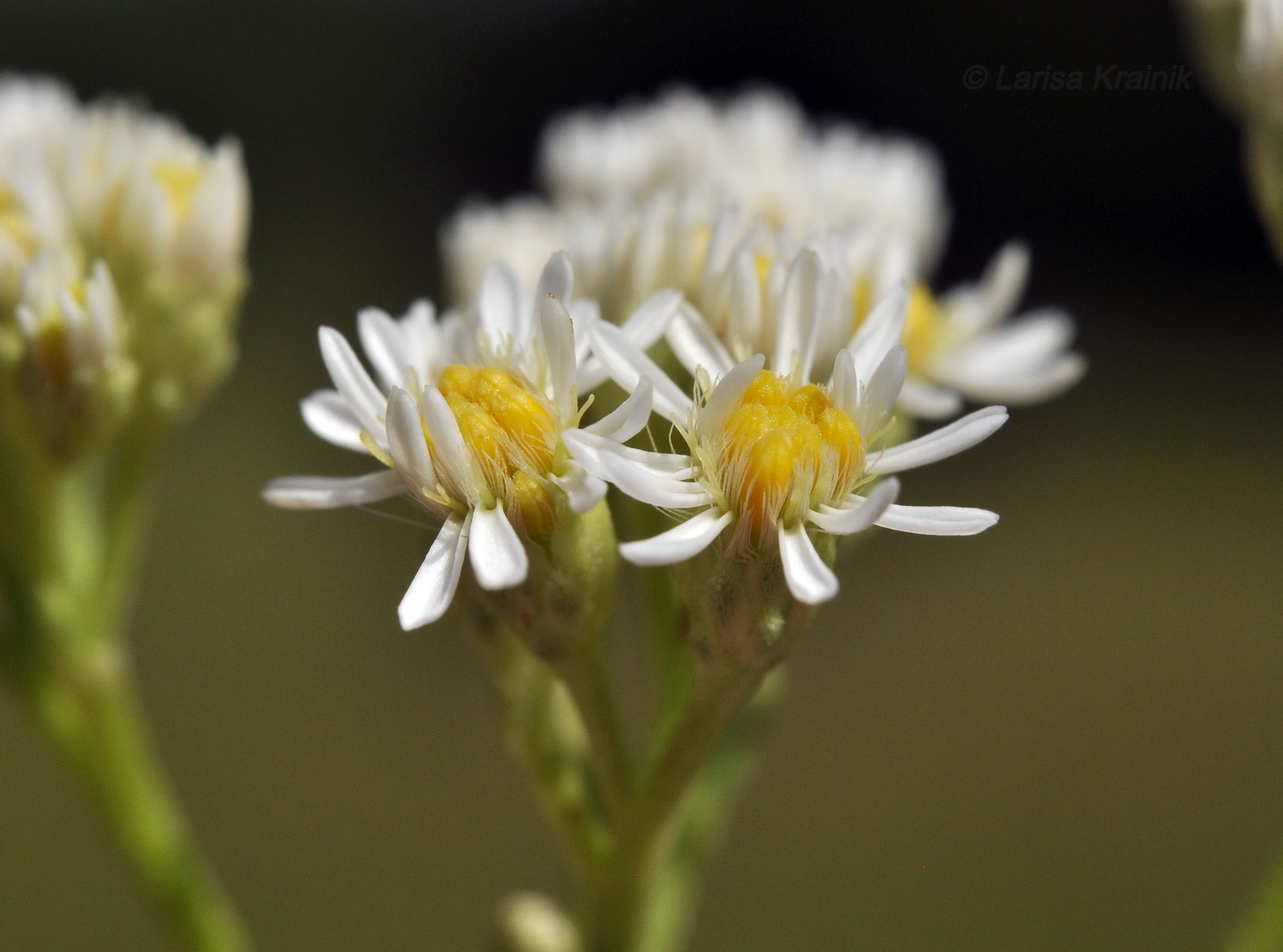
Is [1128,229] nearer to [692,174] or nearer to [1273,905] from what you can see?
[692,174]

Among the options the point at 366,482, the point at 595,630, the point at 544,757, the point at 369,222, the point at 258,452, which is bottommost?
the point at 544,757

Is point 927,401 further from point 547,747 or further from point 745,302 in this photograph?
point 547,747

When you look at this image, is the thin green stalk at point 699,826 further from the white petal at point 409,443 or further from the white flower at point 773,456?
the white petal at point 409,443

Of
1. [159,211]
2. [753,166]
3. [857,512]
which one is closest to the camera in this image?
[857,512]

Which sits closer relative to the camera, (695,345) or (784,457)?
(784,457)

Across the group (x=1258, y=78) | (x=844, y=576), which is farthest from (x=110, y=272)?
(x=844, y=576)

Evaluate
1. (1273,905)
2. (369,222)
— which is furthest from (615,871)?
(369,222)

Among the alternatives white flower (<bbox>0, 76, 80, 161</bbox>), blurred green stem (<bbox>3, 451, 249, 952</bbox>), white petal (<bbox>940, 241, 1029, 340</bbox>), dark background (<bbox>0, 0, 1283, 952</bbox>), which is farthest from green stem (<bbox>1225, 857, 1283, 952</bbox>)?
dark background (<bbox>0, 0, 1283, 952</bbox>)
